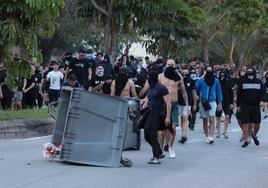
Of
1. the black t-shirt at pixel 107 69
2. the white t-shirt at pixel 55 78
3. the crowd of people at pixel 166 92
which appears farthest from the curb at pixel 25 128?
the white t-shirt at pixel 55 78

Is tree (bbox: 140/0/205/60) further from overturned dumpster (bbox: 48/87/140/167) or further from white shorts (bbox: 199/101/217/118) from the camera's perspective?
Result: overturned dumpster (bbox: 48/87/140/167)

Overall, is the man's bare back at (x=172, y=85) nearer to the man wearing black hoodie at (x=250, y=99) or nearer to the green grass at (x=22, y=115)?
the man wearing black hoodie at (x=250, y=99)

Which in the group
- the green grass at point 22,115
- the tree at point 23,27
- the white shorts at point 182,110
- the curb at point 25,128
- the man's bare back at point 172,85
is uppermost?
the tree at point 23,27

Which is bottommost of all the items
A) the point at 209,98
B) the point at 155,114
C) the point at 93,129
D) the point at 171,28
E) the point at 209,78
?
the point at 93,129

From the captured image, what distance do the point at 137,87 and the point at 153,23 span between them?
1054 centimetres

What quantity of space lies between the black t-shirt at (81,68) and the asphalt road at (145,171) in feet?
16.3

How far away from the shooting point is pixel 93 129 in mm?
12305

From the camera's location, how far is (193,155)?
48.4ft

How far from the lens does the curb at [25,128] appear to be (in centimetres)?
1708

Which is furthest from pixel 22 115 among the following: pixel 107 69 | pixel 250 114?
pixel 250 114

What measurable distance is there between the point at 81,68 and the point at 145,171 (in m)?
9.11

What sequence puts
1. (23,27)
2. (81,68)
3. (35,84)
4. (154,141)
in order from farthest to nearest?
(35,84) → (81,68) → (23,27) → (154,141)

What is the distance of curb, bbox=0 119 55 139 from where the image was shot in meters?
17.1

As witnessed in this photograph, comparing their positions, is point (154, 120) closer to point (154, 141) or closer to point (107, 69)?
point (154, 141)
